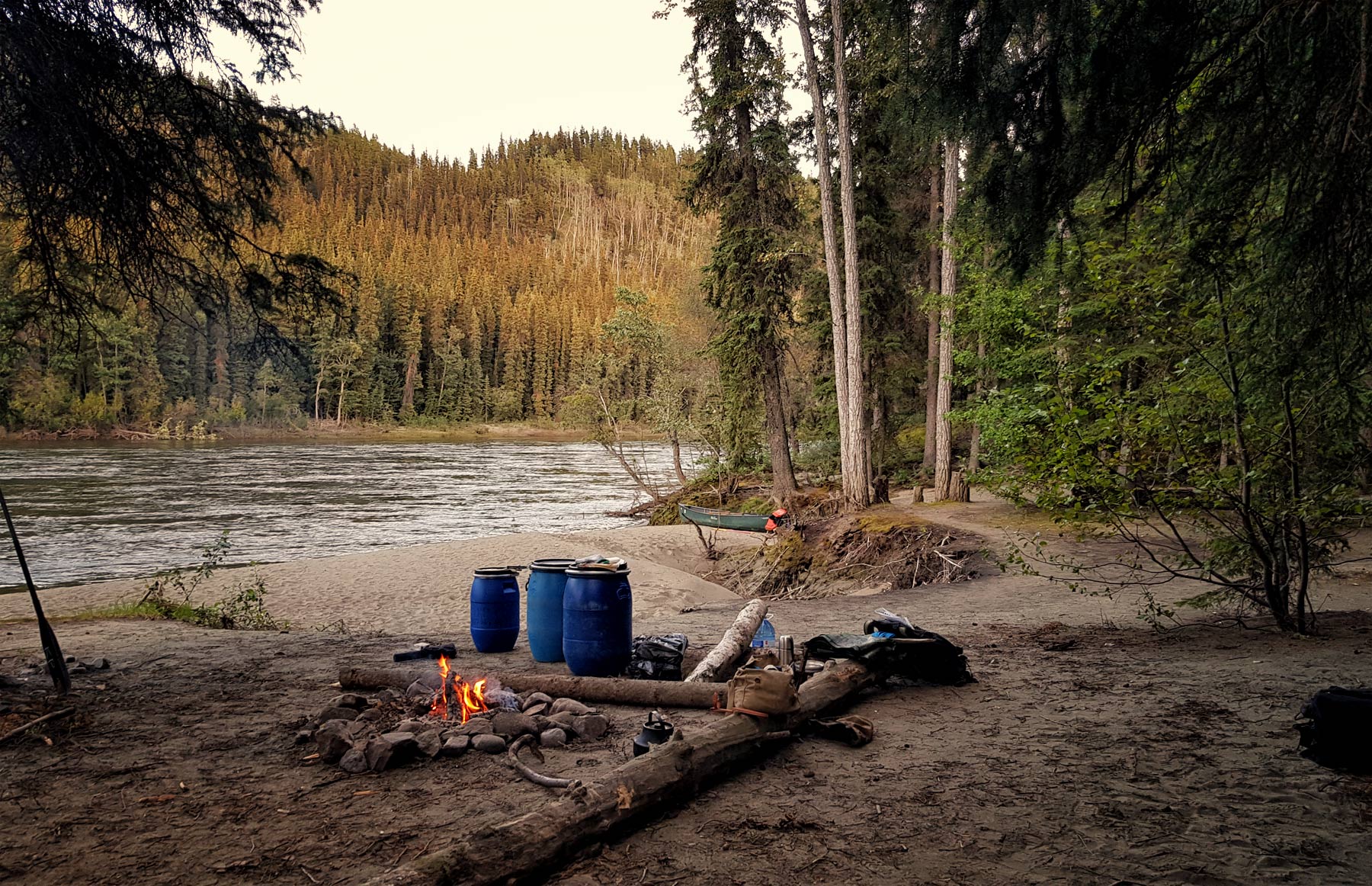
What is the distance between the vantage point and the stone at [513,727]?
4.68m

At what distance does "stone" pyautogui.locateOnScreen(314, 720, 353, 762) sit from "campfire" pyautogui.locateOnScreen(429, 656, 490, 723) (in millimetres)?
641

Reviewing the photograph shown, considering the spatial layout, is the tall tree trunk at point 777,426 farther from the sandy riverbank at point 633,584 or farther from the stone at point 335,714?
the stone at point 335,714

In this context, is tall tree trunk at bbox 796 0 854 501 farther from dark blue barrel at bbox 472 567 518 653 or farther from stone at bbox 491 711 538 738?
stone at bbox 491 711 538 738

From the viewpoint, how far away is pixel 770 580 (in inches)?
587

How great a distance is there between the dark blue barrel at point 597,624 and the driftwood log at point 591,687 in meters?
0.47

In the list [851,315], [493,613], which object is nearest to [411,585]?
[493,613]

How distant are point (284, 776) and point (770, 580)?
11520mm

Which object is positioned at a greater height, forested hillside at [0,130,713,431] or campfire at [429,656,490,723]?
forested hillside at [0,130,713,431]

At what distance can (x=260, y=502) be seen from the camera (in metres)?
29.5

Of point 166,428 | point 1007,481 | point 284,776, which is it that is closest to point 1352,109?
point 1007,481

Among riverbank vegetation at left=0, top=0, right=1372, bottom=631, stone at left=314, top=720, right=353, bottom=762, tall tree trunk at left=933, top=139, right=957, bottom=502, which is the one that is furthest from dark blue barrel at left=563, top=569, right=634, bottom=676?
tall tree trunk at left=933, top=139, right=957, bottom=502

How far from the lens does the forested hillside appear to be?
6.41 m

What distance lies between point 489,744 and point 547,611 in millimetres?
2300

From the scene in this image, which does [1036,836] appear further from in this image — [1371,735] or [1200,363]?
[1200,363]
